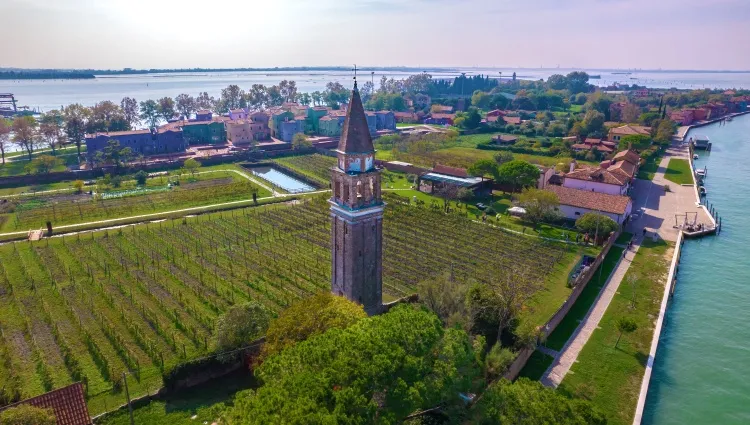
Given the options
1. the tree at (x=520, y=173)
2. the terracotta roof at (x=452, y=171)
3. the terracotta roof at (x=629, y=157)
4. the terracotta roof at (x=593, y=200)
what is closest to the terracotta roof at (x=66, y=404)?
the terracotta roof at (x=593, y=200)

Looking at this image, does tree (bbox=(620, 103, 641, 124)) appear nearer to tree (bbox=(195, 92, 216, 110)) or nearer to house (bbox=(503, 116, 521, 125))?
house (bbox=(503, 116, 521, 125))

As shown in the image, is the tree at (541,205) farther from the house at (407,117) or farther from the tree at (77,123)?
the house at (407,117)

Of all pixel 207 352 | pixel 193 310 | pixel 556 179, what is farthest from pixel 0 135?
pixel 556 179

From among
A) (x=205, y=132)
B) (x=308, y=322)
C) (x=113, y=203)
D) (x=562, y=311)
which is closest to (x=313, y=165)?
(x=205, y=132)

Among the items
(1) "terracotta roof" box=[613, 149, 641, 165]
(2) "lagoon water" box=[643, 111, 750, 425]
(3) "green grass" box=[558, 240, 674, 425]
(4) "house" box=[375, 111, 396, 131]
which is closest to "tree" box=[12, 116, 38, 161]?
(4) "house" box=[375, 111, 396, 131]

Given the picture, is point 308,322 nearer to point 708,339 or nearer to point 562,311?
point 562,311

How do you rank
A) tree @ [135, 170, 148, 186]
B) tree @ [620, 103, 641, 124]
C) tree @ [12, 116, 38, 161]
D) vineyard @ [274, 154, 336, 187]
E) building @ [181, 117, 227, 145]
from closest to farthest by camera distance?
tree @ [135, 170, 148, 186] < vineyard @ [274, 154, 336, 187] < tree @ [12, 116, 38, 161] < building @ [181, 117, 227, 145] < tree @ [620, 103, 641, 124]
